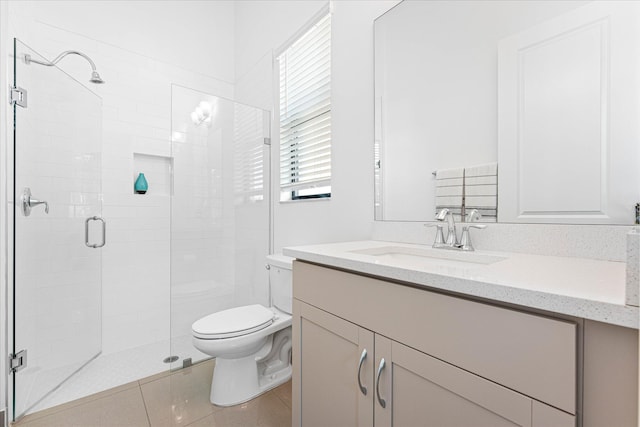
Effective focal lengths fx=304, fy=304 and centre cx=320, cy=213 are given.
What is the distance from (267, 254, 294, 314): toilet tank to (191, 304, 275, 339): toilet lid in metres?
0.10

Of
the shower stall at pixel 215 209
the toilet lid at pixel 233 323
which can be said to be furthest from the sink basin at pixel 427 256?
the shower stall at pixel 215 209

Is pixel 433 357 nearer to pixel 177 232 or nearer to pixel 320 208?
pixel 320 208

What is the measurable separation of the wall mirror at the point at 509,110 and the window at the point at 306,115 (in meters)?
0.45

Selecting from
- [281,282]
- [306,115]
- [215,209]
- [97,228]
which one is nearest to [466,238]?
[281,282]

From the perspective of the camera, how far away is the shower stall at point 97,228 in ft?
5.47

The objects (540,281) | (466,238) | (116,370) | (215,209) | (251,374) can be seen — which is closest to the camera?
(540,281)

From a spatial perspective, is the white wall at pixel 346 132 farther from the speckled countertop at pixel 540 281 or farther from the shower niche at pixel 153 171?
the shower niche at pixel 153 171

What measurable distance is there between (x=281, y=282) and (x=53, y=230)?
1440 mm

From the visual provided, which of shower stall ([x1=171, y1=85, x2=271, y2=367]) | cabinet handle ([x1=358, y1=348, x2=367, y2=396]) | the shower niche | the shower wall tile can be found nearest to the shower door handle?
the shower wall tile

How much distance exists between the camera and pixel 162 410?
5.30ft

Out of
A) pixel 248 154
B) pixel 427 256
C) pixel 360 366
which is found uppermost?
pixel 248 154

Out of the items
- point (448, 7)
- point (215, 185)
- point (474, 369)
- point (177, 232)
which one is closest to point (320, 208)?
point (215, 185)

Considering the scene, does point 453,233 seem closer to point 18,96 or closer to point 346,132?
point 346,132

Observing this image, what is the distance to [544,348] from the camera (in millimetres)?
564
